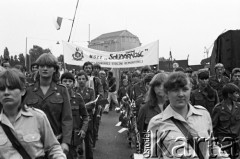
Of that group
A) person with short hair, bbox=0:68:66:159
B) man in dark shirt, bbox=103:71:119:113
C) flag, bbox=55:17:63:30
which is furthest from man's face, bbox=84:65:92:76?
flag, bbox=55:17:63:30

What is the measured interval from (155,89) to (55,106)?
130 centimetres

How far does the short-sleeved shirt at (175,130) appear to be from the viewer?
2.56 meters

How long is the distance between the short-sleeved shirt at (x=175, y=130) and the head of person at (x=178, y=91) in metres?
0.06

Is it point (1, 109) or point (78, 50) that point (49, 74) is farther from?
point (78, 50)

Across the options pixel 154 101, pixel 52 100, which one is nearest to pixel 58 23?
pixel 154 101

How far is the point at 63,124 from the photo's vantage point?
4.09 metres

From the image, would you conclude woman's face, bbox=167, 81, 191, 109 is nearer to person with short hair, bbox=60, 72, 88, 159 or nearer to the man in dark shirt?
person with short hair, bbox=60, 72, 88, 159

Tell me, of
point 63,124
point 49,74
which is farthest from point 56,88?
point 63,124

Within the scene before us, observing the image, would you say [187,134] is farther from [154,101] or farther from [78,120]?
[78,120]

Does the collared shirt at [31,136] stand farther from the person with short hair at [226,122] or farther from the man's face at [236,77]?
the man's face at [236,77]

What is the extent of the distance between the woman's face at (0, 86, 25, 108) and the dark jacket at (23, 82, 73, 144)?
127cm

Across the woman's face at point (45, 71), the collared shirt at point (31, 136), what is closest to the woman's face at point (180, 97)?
the collared shirt at point (31, 136)

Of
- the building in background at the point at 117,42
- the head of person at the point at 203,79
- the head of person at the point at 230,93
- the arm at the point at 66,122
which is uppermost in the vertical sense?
the building in background at the point at 117,42

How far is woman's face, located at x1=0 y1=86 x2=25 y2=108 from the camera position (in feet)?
8.95
